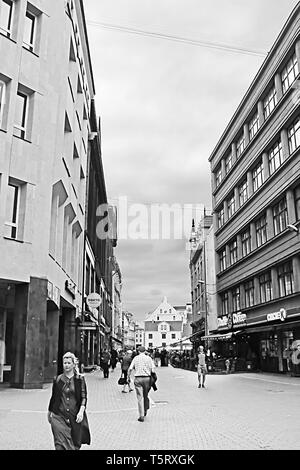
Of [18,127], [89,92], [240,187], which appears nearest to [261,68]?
[240,187]

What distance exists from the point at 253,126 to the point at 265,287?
12843mm

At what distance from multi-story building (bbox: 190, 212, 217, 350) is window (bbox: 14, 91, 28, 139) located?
3397cm

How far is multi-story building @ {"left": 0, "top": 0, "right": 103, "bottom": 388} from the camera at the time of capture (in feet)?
64.1

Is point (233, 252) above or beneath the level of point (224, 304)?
above

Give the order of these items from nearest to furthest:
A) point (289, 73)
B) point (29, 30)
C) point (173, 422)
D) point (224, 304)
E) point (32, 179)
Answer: point (173, 422), point (32, 179), point (29, 30), point (289, 73), point (224, 304)

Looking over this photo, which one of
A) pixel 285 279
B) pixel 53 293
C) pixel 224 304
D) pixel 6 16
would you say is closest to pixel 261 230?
pixel 285 279

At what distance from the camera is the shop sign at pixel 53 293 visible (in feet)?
70.9

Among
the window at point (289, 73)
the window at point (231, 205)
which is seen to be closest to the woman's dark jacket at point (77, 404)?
the window at point (289, 73)

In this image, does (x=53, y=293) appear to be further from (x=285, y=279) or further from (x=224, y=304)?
(x=224, y=304)

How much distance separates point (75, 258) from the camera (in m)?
32.8

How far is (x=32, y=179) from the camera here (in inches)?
822

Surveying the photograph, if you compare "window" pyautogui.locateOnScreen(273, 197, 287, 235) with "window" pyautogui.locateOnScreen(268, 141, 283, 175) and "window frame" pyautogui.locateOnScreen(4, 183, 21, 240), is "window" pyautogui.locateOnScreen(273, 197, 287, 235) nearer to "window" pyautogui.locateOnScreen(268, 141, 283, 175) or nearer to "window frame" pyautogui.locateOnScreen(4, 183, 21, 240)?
"window" pyautogui.locateOnScreen(268, 141, 283, 175)

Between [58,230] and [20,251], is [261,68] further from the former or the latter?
[20,251]

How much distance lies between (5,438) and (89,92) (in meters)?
34.6
